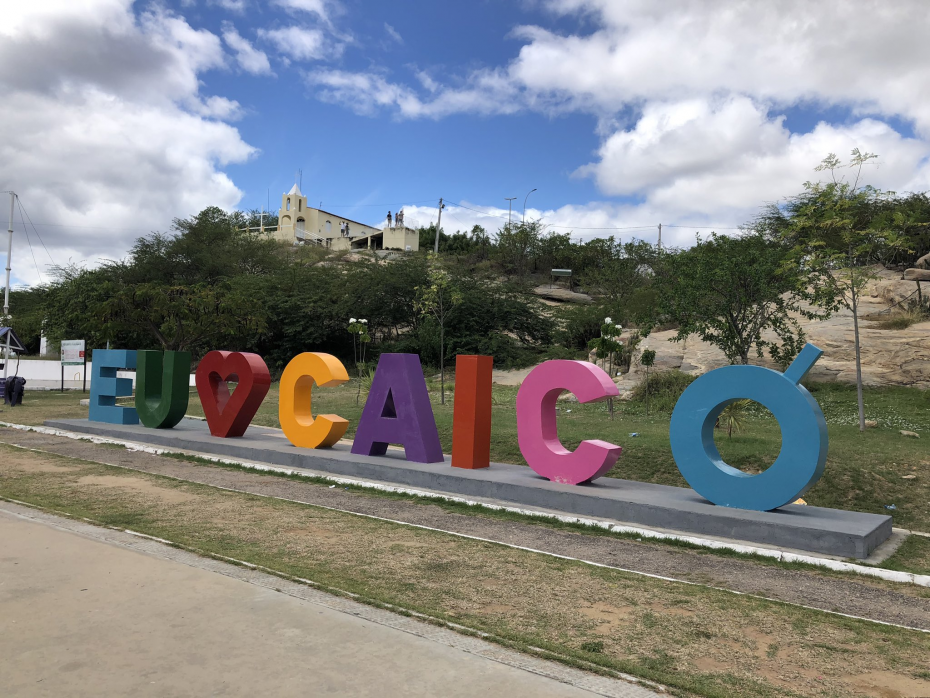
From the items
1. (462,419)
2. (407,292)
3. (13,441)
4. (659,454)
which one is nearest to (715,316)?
(659,454)

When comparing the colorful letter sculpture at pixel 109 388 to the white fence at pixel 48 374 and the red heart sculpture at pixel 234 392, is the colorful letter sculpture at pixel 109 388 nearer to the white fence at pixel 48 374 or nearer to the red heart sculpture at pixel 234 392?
the red heart sculpture at pixel 234 392

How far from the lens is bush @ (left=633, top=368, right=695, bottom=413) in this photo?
20.3 m

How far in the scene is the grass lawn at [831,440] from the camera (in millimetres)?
11125

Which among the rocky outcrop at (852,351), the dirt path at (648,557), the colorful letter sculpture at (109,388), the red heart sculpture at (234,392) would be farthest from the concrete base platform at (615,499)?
the rocky outcrop at (852,351)

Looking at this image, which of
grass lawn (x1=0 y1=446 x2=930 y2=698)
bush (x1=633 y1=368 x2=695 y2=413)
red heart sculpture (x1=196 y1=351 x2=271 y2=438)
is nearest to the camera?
grass lawn (x1=0 y1=446 x2=930 y2=698)

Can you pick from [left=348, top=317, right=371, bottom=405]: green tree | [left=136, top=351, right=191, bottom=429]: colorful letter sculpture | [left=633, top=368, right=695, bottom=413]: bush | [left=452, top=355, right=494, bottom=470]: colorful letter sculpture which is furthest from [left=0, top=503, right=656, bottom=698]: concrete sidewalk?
[left=348, top=317, right=371, bottom=405]: green tree

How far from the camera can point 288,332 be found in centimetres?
4019

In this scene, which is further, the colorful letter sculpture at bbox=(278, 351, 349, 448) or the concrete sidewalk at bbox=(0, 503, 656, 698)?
the colorful letter sculpture at bbox=(278, 351, 349, 448)

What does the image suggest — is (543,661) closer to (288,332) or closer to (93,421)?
(93,421)

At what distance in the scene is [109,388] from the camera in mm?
18234

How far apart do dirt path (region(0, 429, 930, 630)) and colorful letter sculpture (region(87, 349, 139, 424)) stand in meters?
6.47

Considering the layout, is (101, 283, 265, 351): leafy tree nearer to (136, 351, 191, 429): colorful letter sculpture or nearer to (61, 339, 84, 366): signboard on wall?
(61, 339, 84, 366): signboard on wall

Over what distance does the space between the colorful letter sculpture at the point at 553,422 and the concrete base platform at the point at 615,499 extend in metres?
0.28

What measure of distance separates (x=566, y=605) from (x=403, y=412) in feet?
23.1
